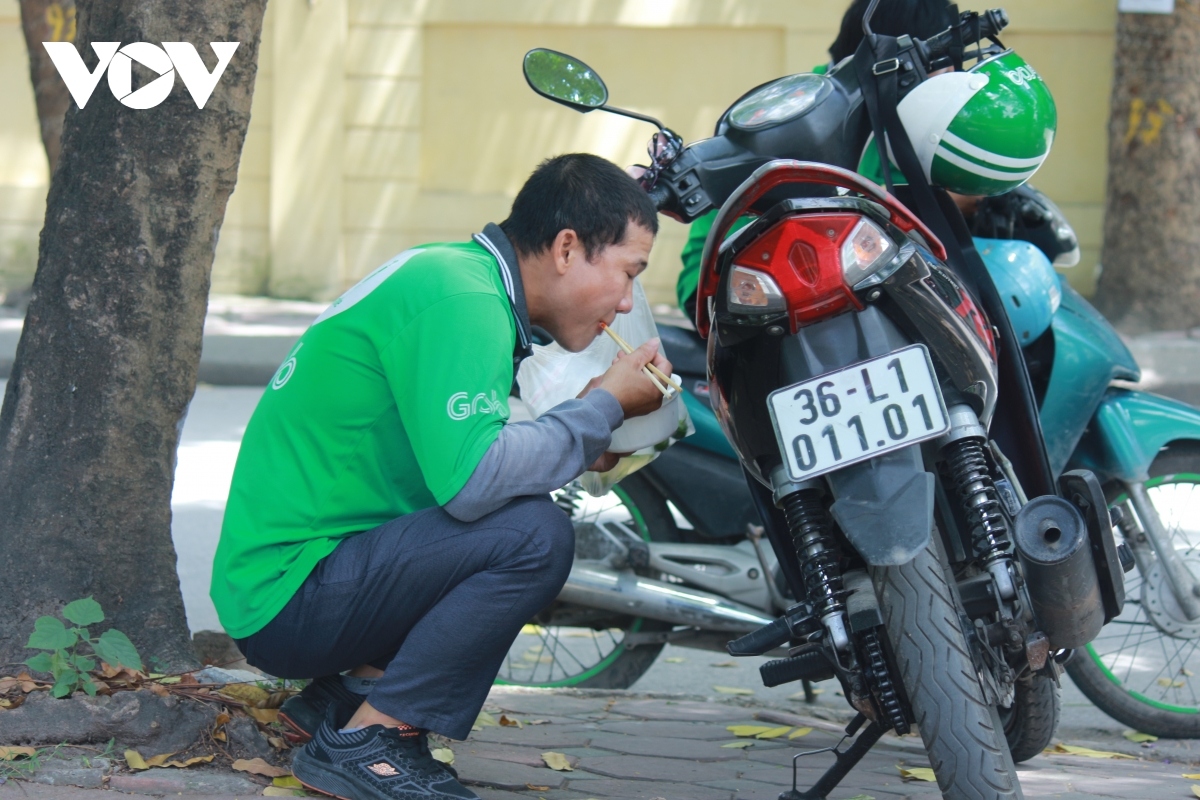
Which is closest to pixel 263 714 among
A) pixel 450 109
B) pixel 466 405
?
pixel 466 405

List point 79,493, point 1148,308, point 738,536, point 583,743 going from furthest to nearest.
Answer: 1. point 1148,308
2. point 738,536
3. point 583,743
4. point 79,493

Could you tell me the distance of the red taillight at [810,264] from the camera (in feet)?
7.59

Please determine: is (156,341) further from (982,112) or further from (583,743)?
(982,112)

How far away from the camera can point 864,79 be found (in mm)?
2785

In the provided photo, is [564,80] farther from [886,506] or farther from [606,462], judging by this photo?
[886,506]

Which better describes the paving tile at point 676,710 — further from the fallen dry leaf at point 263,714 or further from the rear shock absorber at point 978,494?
the rear shock absorber at point 978,494

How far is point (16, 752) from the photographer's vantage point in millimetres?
2416

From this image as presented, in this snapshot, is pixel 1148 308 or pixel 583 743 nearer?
pixel 583 743

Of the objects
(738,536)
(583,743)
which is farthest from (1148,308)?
(583,743)

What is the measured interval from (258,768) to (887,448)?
1.28 meters

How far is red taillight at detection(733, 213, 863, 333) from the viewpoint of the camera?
231cm

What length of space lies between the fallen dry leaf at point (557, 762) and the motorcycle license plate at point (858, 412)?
0.90m

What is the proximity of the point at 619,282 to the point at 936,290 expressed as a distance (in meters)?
0.56

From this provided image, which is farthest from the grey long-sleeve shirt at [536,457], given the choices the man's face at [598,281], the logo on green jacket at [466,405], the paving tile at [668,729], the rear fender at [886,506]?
the paving tile at [668,729]
